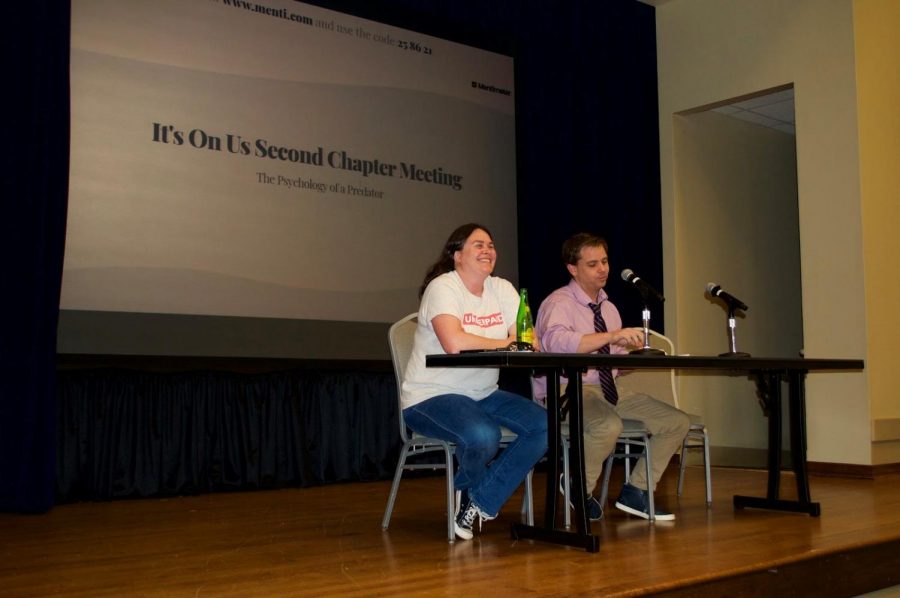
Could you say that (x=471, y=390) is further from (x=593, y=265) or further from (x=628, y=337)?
(x=593, y=265)

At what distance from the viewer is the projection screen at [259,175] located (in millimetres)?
4047

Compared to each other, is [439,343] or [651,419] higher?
[439,343]

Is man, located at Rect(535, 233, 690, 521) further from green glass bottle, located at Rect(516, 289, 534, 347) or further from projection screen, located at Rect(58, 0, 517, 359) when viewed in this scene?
projection screen, located at Rect(58, 0, 517, 359)

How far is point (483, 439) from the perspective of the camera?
2.95 meters

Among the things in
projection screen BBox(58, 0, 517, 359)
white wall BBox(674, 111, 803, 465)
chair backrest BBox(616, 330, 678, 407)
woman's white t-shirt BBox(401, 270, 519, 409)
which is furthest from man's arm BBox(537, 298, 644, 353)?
white wall BBox(674, 111, 803, 465)

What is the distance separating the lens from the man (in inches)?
131

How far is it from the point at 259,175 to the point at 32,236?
3.57 feet

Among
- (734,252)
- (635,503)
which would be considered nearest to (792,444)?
(635,503)

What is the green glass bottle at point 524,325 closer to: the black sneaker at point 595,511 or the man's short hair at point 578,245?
the man's short hair at point 578,245

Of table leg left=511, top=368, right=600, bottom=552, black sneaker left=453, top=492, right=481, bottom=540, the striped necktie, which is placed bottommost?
black sneaker left=453, top=492, right=481, bottom=540

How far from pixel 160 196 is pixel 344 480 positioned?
1714mm

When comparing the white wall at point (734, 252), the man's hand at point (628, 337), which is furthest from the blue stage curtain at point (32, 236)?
the white wall at point (734, 252)

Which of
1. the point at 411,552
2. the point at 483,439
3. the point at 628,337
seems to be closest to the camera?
the point at 411,552

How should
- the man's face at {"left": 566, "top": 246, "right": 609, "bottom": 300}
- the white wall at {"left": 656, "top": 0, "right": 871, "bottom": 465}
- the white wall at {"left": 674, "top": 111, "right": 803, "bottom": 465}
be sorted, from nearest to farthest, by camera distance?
the man's face at {"left": 566, "top": 246, "right": 609, "bottom": 300} → the white wall at {"left": 656, "top": 0, "right": 871, "bottom": 465} → the white wall at {"left": 674, "top": 111, "right": 803, "bottom": 465}
